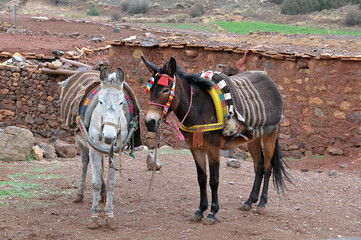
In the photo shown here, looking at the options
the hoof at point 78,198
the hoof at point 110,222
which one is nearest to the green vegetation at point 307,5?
the hoof at point 78,198

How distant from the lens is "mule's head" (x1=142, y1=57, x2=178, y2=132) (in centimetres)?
567

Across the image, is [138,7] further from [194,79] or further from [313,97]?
[194,79]

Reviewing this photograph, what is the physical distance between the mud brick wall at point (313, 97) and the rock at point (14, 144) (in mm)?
3344

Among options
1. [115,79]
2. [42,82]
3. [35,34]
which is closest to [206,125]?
[115,79]

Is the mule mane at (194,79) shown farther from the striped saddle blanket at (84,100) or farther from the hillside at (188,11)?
the hillside at (188,11)

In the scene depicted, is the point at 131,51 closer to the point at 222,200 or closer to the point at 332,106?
the point at 332,106

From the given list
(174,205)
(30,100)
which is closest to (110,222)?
(174,205)

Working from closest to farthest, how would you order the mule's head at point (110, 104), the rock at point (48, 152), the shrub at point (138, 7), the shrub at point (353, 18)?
the mule's head at point (110, 104), the rock at point (48, 152), the shrub at point (353, 18), the shrub at point (138, 7)

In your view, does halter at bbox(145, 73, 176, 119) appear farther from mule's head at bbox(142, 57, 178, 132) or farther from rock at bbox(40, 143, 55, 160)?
rock at bbox(40, 143, 55, 160)

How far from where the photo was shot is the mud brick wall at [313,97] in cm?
1073

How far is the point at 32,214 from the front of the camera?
21.2ft

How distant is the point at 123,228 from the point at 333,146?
6.42 m

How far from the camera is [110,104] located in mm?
5594

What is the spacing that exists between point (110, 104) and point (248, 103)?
194cm
